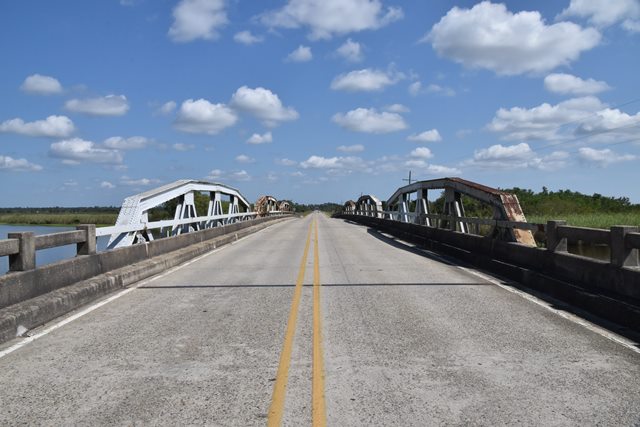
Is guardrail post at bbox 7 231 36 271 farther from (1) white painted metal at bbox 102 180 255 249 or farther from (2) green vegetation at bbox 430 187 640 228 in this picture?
(2) green vegetation at bbox 430 187 640 228

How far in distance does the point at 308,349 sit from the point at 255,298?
3.52 metres

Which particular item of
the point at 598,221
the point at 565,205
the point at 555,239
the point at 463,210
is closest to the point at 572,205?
the point at 565,205

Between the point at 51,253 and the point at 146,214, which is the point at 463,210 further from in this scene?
the point at 51,253

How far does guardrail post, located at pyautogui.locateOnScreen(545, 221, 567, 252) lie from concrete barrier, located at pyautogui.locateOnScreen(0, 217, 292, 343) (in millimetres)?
8434

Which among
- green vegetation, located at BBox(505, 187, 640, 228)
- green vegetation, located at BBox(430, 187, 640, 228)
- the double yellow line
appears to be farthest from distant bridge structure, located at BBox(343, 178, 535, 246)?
green vegetation, located at BBox(505, 187, 640, 228)

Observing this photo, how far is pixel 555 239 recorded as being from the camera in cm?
1020

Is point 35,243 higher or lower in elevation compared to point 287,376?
higher

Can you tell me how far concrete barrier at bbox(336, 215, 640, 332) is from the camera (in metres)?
7.61

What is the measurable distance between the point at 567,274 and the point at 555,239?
84 cm

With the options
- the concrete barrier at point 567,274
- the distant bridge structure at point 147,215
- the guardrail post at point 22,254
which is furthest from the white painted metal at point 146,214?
the concrete barrier at point 567,274

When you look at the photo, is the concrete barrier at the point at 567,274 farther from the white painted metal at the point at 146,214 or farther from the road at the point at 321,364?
the white painted metal at the point at 146,214

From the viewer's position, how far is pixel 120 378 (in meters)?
5.28

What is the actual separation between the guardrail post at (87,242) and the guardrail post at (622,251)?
349 inches

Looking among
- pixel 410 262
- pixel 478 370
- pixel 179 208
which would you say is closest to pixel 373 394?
pixel 478 370
